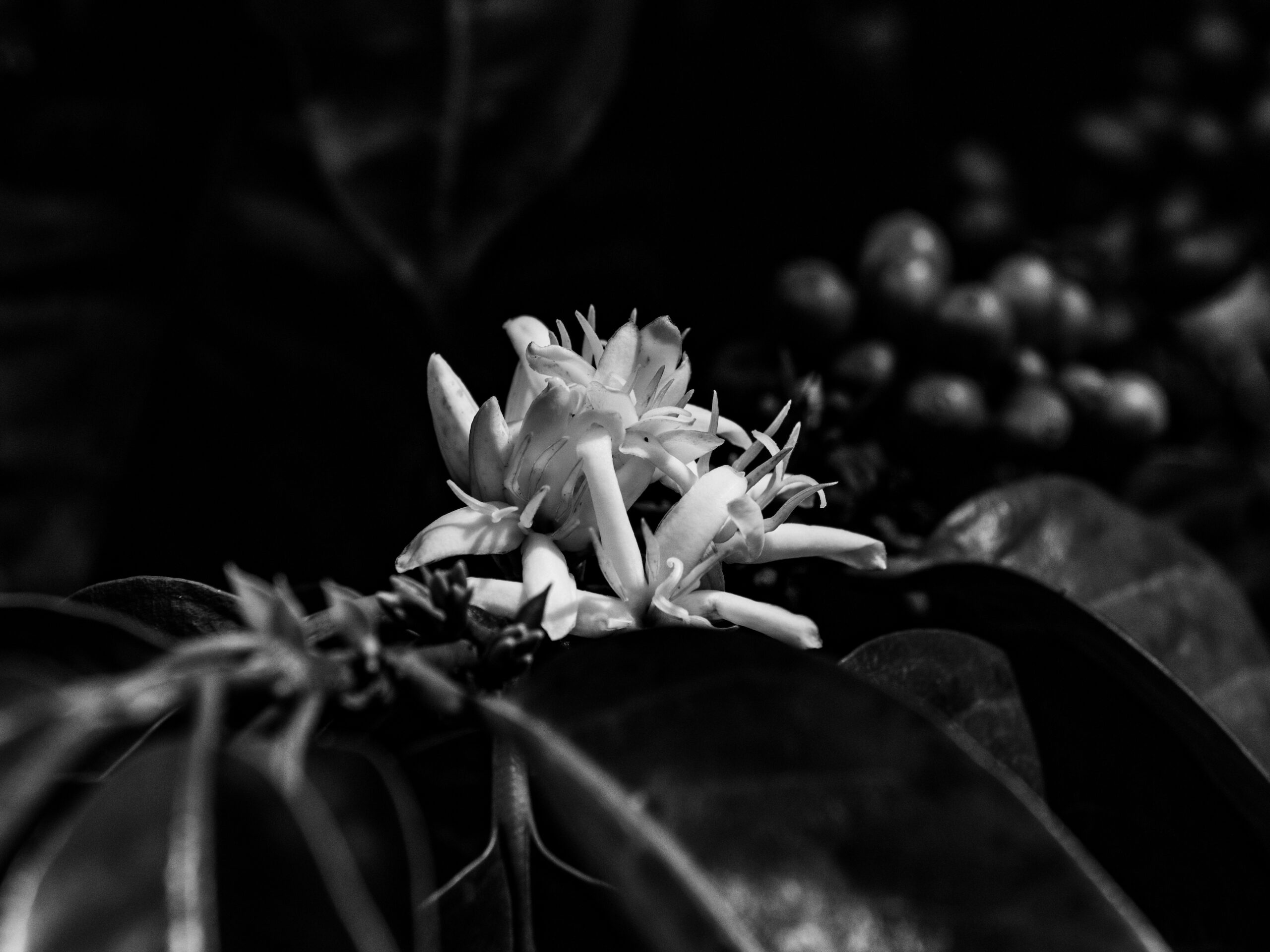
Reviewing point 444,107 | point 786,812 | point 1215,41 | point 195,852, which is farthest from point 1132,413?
point 195,852

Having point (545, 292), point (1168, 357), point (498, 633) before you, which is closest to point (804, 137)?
point (545, 292)

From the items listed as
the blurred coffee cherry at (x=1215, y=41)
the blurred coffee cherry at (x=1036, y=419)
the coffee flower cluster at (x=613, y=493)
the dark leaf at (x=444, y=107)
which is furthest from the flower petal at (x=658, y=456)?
the blurred coffee cherry at (x=1215, y=41)

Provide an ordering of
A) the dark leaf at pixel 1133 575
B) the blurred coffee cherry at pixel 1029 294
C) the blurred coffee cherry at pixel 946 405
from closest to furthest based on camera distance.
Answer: the dark leaf at pixel 1133 575
the blurred coffee cherry at pixel 946 405
the blurred coffee cherry at pixel 1029 294

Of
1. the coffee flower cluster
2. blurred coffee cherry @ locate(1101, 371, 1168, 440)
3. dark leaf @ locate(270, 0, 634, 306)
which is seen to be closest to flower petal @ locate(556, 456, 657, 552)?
the coffee flower cluster

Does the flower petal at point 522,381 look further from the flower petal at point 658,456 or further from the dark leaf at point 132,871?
the dark leaf at point 132,871

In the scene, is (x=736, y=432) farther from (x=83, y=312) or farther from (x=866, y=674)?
(x=83, y=312)

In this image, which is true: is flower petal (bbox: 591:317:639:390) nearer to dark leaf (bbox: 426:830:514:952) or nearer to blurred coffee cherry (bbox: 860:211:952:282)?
dark leaf (bbox: 426:830:514:952)
